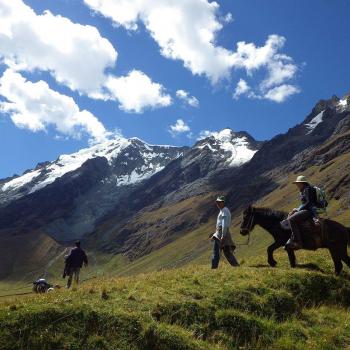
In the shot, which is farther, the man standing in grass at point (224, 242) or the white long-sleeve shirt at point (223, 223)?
the white long-sleeve shirt at point (223, 223)

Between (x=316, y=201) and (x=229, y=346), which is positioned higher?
(x=316, y=201)

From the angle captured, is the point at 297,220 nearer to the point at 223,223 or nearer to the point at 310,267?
the point at 310,267

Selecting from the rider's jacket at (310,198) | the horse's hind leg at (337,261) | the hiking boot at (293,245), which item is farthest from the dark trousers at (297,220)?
the horse's hind leg at (337,261)

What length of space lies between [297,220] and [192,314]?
7.79 m

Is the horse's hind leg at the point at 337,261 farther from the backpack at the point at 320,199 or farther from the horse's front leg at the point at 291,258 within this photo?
the backpack at the point at 320,199

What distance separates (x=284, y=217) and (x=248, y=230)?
1.71 meters

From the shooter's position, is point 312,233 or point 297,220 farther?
point 297,220

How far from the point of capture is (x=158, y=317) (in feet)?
45.0

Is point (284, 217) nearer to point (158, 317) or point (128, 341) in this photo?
point (158, 317)

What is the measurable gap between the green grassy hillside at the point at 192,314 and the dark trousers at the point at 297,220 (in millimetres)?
2126

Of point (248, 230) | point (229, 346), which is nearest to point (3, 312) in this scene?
point (229, 346)

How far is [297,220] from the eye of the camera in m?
20.1

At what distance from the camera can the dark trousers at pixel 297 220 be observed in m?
19.9

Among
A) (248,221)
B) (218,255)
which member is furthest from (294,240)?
(218,255)
